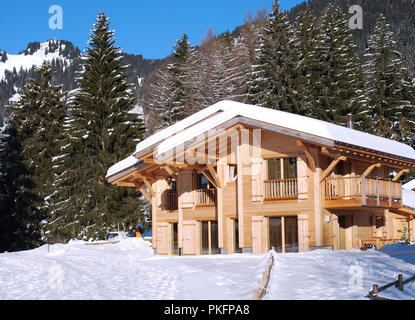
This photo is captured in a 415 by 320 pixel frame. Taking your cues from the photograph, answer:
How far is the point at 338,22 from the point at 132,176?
1270 inches

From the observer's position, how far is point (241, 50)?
5812cm

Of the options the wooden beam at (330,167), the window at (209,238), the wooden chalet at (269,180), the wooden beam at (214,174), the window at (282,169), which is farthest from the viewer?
the window at (209,238)

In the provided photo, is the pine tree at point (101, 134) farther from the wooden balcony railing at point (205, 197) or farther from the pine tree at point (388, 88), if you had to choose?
the pine tree at point (388, 88)

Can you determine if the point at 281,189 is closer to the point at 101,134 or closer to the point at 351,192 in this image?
the point at 351,192

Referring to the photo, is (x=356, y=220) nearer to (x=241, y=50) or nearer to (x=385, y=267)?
(x=385, y=267)

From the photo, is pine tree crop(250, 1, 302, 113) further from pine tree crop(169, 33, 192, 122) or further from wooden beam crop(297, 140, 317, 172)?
wooden beam crop(297, 140, 317, 172)

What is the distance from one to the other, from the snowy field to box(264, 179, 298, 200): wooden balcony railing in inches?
121

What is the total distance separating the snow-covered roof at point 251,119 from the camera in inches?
868

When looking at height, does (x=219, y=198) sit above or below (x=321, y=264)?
above

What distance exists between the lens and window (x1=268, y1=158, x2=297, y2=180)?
24219mm

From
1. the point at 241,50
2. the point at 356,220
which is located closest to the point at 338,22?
the point at 241,50

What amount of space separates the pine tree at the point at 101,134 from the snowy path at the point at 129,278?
62.4 feet

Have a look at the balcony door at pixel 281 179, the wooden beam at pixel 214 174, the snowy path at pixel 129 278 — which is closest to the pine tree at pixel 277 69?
the wooden beam at pixel 214 174
